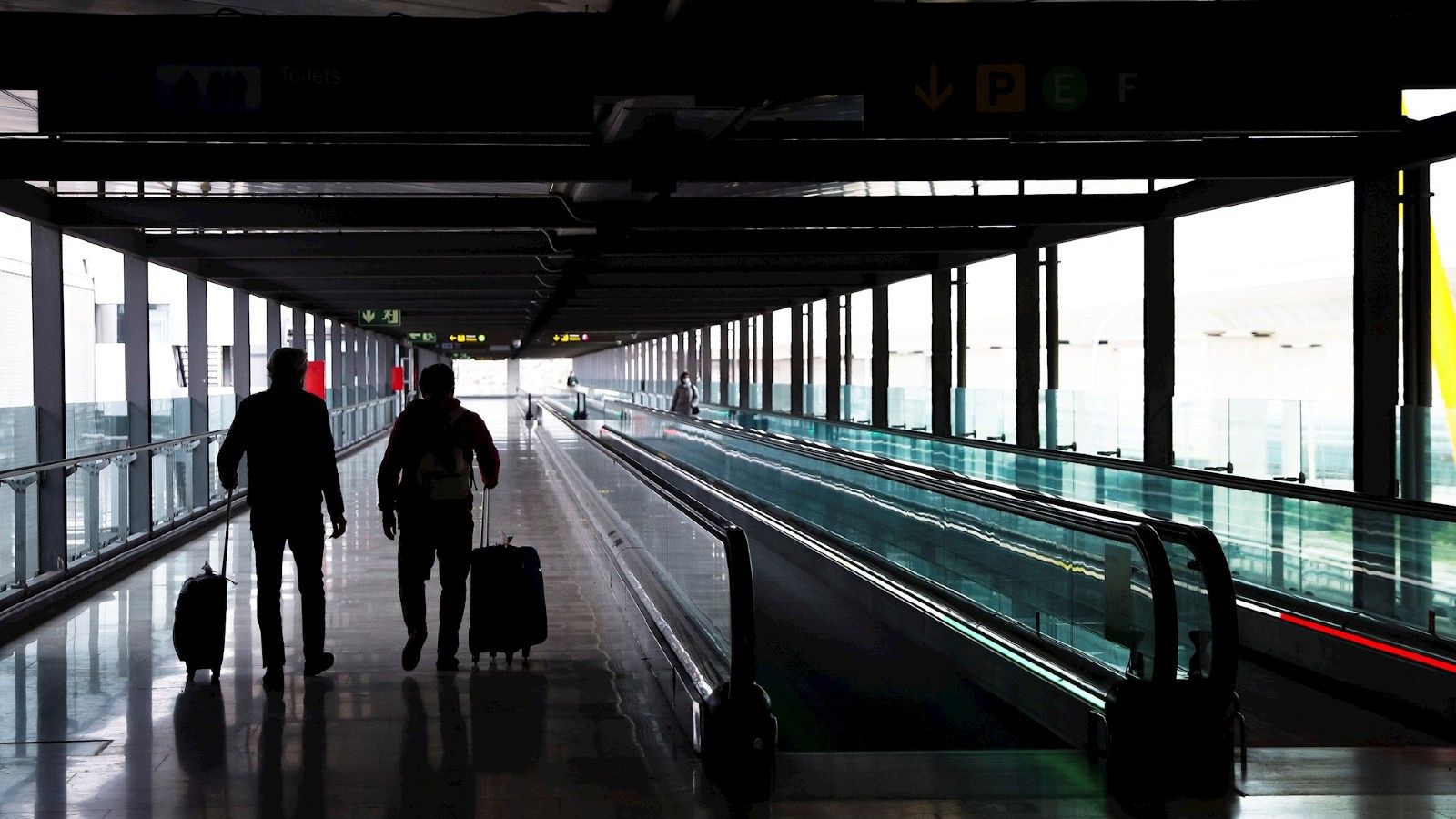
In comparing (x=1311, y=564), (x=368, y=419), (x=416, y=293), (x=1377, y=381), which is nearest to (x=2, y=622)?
(x=1311, y=564)

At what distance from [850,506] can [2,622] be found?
6.19 meters

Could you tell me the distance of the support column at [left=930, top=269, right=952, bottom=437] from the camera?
21.2 meters

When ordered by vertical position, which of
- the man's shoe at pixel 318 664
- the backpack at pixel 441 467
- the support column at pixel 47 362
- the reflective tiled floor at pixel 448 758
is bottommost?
the reflective tiled floor at pixel 448 758

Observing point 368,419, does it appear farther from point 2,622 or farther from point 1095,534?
point 1095,534

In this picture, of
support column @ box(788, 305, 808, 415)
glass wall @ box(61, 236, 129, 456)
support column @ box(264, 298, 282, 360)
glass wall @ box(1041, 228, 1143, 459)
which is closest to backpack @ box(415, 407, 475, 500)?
glass wall @ box(61, 236, 129, 456)

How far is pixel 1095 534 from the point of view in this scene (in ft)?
19.0

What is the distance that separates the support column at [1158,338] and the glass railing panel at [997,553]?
3764mm

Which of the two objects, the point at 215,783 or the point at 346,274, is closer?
the point at 215,783

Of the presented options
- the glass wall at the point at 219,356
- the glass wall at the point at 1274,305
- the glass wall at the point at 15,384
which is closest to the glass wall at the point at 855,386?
the glass wall at the point at 1274,305

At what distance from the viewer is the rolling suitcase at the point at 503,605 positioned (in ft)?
22.8

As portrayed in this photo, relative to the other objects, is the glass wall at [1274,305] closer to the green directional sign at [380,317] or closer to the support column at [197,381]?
the green directional sign at [380,317]

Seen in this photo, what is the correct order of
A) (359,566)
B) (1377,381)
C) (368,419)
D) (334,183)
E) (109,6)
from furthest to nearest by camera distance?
(368,419)
(334,183)
(359,566)
(1377,381)
(109,6)

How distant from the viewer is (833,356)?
27562 mm

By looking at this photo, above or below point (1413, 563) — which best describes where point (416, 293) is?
above
